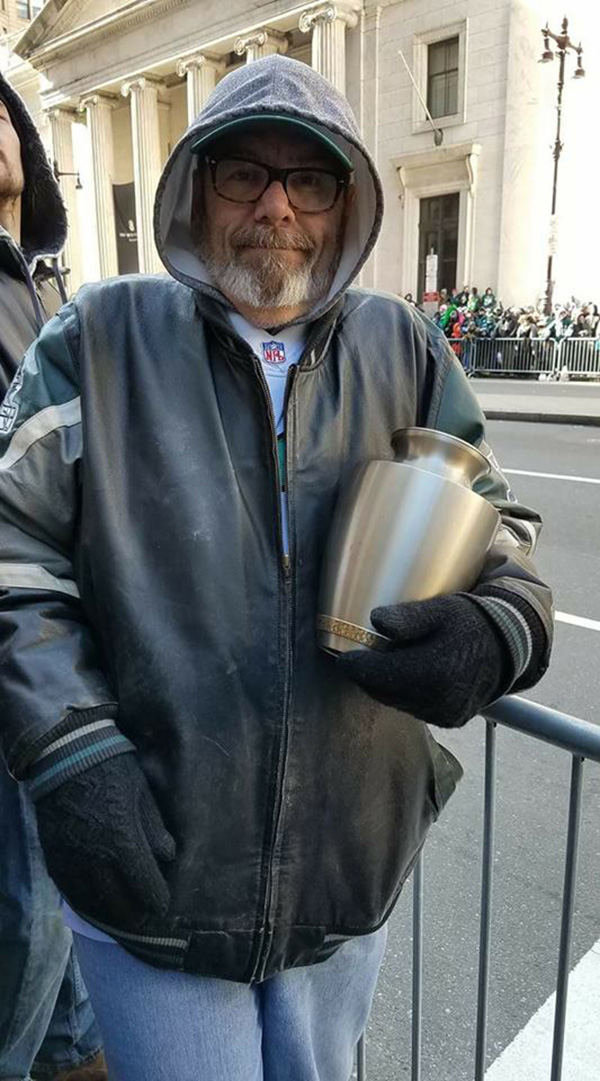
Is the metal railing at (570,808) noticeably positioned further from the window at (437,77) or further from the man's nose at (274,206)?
the window at (437,77)

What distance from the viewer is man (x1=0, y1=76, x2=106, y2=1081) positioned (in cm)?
168

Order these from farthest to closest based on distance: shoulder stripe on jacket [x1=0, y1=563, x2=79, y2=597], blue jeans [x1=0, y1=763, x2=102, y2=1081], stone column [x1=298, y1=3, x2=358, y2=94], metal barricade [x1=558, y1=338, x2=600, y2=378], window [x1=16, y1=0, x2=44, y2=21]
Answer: window [x1=16, y1=0, x2=44, y2=21] < stone column [x1=298, y1=3, x2=358, y2=94] < metal barricade [x1=558, y1=338, x2=600, y2=378] < blue jeans [x1=0, y1=763, x2=102, y2=1081] < shoulder stripe on jacket [x1=0, y1=563, x2=79, y2=597]

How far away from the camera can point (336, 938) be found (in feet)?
4.52

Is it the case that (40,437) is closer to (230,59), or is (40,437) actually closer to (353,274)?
(353,274)

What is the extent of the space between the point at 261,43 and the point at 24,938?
34.9 m

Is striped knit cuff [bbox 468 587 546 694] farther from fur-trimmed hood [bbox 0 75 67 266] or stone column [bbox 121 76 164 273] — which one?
stone column [bbox 121 76 164 273]

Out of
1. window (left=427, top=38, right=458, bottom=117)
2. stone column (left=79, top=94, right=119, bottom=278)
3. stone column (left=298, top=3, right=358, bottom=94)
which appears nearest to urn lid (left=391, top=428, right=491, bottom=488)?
window (left=427, top=38, right=458, bottom=117)

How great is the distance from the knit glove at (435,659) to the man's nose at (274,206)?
2.24 ft

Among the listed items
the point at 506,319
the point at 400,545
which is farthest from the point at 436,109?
the point at 400,545

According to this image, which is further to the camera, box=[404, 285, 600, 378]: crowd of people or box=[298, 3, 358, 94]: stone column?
box=[298, 3, 358, 94]: stone column

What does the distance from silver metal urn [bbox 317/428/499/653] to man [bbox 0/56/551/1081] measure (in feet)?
0.18

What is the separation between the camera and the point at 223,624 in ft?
4.24

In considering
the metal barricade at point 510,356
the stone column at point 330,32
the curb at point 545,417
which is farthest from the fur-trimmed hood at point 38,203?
the stone column at point 330,32

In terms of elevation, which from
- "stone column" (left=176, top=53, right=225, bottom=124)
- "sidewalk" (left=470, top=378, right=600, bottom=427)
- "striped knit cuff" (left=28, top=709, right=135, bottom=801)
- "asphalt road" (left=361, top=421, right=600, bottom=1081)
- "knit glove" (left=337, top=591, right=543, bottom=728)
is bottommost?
"asphalt road" (left=361, top=421, right=600, bottom=1081)
